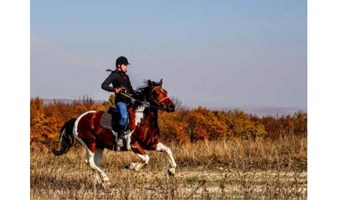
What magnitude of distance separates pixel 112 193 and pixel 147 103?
1.21 metres

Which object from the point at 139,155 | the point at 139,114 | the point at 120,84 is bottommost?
the point at 139,155

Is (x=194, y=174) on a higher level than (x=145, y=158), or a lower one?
lower

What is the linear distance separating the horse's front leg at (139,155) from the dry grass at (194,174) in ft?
0.23

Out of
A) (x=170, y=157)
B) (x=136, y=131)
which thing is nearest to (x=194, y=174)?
(x=170, y=157)

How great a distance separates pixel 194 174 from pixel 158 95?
119 cm

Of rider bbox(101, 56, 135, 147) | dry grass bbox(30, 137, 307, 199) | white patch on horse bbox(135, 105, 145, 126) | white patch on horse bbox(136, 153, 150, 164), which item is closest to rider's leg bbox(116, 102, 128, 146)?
rider bbox(101, 56, 135, 147)

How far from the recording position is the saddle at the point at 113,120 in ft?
35.0

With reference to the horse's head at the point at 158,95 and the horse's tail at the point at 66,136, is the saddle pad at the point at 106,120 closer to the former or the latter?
the horse's tail at the point at 66,136

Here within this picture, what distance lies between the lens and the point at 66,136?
35.9 ft

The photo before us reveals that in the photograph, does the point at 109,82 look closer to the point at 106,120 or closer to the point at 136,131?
the point at 106,120

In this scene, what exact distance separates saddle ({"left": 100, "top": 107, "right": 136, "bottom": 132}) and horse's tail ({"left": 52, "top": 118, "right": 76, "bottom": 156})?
1.20 feet
